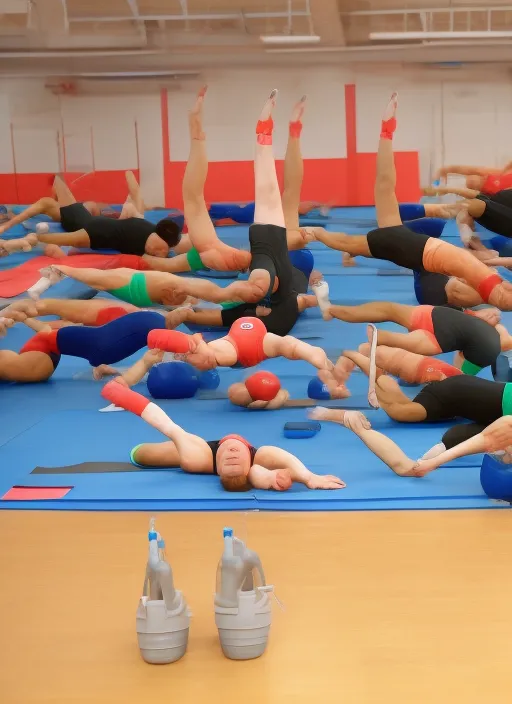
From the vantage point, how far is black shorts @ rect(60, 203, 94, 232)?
4105mm

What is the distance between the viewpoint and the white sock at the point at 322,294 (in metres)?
3.90

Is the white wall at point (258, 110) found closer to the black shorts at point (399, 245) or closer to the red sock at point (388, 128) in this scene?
the red sock at point (388, 128)

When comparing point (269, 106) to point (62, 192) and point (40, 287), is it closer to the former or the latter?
point (62, 192)

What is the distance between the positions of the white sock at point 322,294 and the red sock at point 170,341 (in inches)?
28.6

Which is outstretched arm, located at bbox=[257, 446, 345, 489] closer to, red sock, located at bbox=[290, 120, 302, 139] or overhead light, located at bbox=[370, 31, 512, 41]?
red sock, located at bbox=[290, 120, 302, 139]

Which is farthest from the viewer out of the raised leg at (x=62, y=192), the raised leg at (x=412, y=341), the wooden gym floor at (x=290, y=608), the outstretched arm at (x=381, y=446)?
the raised leg at (x=62, y=192)

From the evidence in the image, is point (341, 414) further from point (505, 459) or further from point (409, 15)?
point (409, 15)

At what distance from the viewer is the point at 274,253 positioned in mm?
3938

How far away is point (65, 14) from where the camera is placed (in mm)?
3861

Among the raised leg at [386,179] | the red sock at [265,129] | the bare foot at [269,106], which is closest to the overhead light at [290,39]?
the bare foot at [269,106]

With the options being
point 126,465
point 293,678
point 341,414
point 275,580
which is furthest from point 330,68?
point 293,678

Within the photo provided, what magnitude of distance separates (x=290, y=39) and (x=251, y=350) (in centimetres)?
130

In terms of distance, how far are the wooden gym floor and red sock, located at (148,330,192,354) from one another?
85 centimetres

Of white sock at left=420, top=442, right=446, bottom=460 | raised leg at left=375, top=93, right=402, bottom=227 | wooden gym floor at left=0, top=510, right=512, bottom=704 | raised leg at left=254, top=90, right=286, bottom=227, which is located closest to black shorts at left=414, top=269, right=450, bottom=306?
Answer: raised leg at left=375, top=93, right=402, bottom=227
